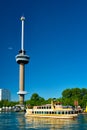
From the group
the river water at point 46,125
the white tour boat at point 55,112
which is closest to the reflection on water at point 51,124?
the river water at point 46,125

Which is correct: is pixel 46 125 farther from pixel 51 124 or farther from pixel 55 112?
pixel 55 112

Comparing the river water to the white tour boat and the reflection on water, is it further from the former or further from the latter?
the white tour boat

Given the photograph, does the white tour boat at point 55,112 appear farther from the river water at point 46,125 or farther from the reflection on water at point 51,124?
the reflection on water at point 51,124

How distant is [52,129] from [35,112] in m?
65.4

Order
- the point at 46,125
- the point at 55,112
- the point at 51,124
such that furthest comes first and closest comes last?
1. the point at 55,112
2. the point at 51,124
3. the point at 46,125

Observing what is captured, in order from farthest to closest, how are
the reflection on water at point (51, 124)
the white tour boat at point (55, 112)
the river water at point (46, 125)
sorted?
the white tour boat at point (55, 112)
the reflection on water at point (51, 124)
the river water at point (46, 125)

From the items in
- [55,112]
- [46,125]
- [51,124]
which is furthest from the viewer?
[55,112]

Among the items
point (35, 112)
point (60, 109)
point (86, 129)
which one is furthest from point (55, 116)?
point (86, 129)

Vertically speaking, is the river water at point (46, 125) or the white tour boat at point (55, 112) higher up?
the white tour boat at point (55, 112)

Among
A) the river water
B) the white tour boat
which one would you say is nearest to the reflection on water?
the river water

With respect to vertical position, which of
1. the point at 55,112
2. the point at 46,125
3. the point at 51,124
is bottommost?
the point at 46,125

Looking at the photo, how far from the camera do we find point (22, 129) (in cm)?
9931

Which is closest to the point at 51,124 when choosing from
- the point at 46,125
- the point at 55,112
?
the point at 46,125

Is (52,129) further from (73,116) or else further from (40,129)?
(73,116)
